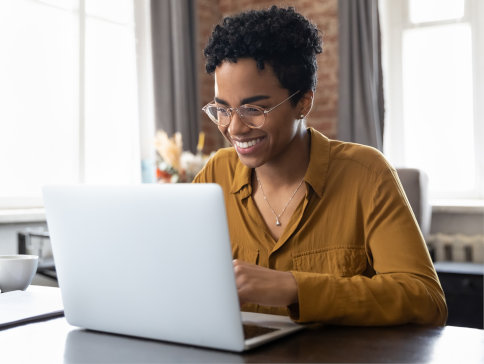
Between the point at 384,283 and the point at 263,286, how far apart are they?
262mm

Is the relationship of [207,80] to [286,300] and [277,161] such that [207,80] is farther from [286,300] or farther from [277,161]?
[286,300]

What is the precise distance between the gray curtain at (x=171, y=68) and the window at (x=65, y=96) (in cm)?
16

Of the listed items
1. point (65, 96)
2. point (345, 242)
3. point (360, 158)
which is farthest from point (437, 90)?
point (345, 242)

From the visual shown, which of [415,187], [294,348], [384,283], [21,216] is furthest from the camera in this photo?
[21,216]

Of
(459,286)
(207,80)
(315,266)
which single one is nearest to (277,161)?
(315,266)

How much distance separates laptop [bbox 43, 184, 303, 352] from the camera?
0.88 meters

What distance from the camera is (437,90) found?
4.08m

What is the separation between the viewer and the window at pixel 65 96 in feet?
11.6

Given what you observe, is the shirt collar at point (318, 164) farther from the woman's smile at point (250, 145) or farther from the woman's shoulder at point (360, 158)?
the woman's smile at point (250, 145)

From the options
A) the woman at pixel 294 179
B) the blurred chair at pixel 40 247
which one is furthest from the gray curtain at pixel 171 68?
the woman at pixel 294 179

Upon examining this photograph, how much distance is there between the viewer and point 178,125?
4.23 meters

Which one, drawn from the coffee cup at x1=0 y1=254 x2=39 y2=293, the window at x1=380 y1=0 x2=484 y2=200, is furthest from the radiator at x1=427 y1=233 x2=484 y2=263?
the coffee cup at x1=0 y1=254 x2=39 y2=293

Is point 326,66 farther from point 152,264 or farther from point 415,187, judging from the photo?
point 152,264

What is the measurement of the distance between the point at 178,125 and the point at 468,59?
191 cm
